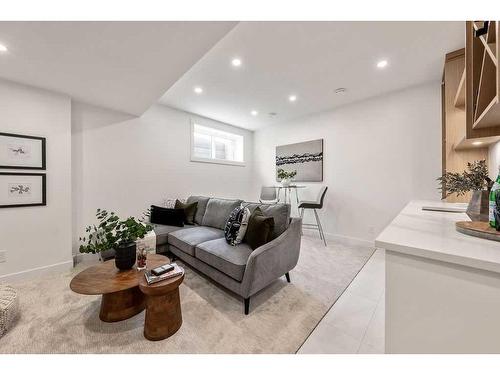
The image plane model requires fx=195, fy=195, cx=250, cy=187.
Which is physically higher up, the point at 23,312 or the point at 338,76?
the point at 338,76

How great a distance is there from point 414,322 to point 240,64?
2.77 metres

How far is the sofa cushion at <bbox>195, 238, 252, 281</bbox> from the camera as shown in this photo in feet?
5.74

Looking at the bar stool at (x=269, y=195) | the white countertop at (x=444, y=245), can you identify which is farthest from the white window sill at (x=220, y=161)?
the white countertop at (x=444, y=245)

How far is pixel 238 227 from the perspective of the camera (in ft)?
7.19

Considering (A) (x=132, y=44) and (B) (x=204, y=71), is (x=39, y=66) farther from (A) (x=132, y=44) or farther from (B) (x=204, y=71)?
(B) (x=204, y=71)

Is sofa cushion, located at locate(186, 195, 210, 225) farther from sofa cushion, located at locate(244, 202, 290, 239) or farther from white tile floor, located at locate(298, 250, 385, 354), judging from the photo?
white tile floor, located at locate(298, 250, 385, 354)

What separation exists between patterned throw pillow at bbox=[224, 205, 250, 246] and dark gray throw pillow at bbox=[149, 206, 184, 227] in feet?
4.05

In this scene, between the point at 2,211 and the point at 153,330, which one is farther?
the point at 2,211

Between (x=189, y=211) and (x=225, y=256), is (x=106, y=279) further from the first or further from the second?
(x=189, y=211)

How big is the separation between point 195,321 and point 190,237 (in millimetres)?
1041

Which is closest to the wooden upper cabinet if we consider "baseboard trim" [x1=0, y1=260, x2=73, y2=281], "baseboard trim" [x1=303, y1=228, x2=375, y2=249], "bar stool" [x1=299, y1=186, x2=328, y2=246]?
"bar stool" [x1=299, y1=186, x2=328, y2=246]

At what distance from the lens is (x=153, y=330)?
1431 mm

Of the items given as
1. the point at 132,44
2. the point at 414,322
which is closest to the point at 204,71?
the point at 132,44
